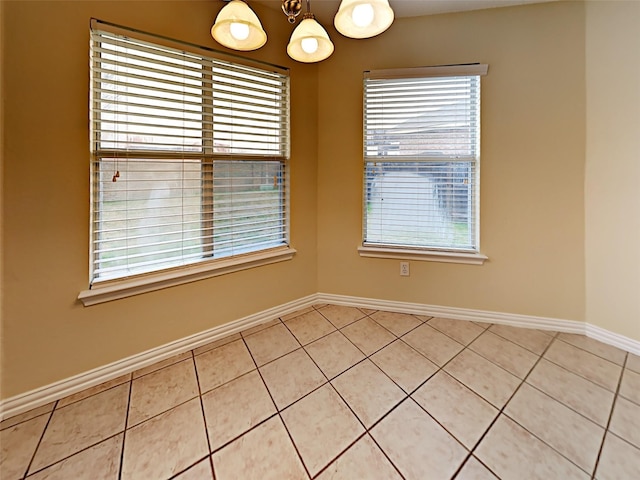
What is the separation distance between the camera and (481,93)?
2.35m

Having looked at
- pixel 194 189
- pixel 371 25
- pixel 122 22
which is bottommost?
pixel 194 189

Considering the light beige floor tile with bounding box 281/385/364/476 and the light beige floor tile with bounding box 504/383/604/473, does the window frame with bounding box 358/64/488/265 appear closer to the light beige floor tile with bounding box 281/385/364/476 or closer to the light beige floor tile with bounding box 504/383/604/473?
the light beige floor tile with bounding box 504/383/604/473

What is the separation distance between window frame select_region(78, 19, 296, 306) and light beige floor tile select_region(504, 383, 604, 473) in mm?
1853

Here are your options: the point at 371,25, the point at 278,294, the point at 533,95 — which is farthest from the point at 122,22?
the point at 533,95

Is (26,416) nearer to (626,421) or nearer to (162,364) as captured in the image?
(162,364)

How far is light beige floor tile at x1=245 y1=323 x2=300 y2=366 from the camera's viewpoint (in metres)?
2.05

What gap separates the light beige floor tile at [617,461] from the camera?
3.89 feet

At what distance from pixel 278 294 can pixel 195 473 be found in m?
1.48

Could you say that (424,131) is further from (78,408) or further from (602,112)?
(78,408)

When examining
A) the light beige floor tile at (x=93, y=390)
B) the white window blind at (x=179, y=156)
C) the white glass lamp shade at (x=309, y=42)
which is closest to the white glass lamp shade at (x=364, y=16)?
the white glass lamp shade at (x=309, y=42)

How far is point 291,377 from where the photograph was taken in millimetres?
1815

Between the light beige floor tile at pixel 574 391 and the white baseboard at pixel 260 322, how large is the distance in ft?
1.94

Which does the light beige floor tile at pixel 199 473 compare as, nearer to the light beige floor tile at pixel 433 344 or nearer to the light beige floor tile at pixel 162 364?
the light beige floor tile at pixel 162 364

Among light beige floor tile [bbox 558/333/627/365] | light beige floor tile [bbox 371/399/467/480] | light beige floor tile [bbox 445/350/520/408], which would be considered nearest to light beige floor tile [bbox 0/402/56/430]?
light beige floor tile [bbox 371/399/467/480]
